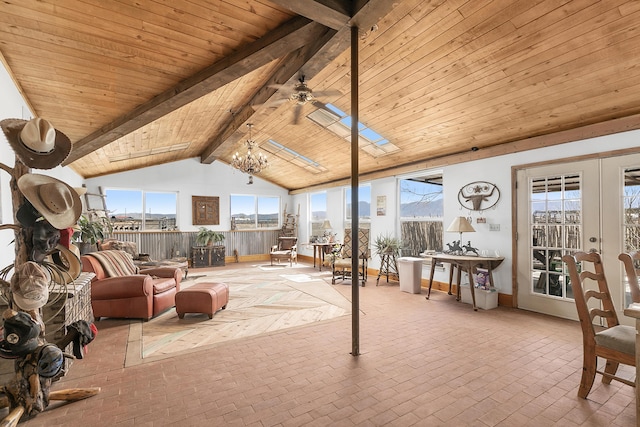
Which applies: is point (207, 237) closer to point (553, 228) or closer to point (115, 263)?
point (115, 263)

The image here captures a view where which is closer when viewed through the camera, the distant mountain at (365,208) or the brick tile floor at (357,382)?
the brick tile floor at (357,382)

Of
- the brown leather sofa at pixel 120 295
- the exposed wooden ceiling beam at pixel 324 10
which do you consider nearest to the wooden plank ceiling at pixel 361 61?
the exposed wooden ceiling beam at pixel 324 10

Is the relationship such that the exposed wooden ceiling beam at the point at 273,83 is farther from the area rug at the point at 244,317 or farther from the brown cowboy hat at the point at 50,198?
the area rug at the point at 244,317

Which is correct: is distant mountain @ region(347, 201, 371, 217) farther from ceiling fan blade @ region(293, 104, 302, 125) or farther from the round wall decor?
ceiling fan blade @ region(293, 104, 302, 125)

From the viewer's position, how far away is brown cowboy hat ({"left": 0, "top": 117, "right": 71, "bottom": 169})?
176cm

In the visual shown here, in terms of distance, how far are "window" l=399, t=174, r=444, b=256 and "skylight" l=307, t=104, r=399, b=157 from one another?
3.44 feet

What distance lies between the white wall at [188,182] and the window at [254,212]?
19 centimetres

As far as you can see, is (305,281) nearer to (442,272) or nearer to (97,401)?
(442,272)

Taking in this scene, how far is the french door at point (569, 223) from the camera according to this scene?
11.8ft

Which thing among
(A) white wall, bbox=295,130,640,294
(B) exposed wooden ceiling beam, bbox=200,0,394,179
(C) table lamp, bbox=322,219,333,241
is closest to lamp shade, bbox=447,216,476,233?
(A) white wall, bbox=295,130,640,294

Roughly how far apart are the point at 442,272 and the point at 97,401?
529cm

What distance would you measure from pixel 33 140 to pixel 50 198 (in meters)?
0.35

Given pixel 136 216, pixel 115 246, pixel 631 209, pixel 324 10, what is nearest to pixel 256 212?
pixel 136 216

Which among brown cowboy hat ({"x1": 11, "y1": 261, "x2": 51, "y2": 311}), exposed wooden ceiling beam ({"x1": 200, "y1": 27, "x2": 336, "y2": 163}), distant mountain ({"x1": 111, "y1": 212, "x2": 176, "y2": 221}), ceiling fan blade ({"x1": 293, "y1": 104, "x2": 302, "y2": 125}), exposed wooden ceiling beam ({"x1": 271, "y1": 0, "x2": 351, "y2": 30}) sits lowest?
brown cowboy hat ({"x1": 11, "y1": 261, "x2": 51, "y2": 311})
